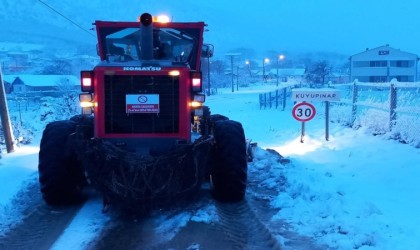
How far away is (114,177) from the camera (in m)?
5.75

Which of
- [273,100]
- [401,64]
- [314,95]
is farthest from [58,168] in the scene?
[401,64]

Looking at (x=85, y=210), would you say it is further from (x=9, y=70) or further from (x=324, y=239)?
(x=9, y=70)

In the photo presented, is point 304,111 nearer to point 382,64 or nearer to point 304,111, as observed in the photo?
point 304,111

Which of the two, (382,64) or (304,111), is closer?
(304,111)

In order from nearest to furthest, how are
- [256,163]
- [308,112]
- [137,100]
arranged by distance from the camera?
1. [137,100]
2. [256,163]
3. [308,112]

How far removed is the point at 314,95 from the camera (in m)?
13.1

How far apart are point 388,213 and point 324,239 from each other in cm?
118

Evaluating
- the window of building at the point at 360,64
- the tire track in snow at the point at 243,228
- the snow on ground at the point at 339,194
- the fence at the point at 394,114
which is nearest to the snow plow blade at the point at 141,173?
the snow on ground at the point at 339,194

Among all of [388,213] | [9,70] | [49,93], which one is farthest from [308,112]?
[9,70]

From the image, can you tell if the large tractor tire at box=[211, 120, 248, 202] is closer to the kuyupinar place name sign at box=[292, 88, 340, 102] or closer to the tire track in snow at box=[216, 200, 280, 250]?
the tire track in snow at box=[216, 200, 280, 250]

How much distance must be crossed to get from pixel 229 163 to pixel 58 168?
7.74ft

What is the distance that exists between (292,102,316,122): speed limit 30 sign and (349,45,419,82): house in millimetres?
62899

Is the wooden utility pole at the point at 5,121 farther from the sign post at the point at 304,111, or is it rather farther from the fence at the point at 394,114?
the fence at the point at 394,114

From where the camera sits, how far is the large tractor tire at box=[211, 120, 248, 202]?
680cm
